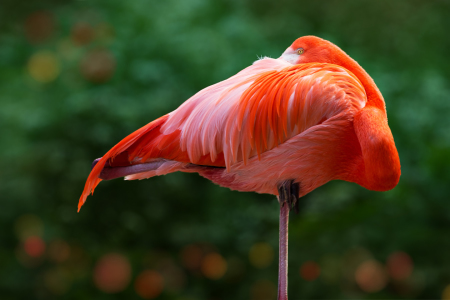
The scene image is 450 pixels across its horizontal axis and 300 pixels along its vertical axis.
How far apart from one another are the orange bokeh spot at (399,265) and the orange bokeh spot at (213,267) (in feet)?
2.53

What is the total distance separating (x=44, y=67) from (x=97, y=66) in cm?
34

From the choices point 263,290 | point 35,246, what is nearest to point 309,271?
point 263,290

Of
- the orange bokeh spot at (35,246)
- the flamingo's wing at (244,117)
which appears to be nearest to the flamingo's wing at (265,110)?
the flamingo's wing at (244,117)

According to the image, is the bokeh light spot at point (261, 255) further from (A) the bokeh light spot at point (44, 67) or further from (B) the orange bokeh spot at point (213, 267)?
(A) the bokeh light spot at point (44, 67)

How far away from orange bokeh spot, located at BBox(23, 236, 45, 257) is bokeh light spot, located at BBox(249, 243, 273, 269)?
101cm

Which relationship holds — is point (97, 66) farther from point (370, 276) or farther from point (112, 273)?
point (370, 276)

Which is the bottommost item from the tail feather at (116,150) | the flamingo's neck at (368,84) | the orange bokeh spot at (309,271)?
the orange bokeh spot at (309,271)

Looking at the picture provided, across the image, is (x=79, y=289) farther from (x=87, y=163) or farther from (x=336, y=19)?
(x=336, y=19)

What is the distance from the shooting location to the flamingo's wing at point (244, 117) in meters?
0.79

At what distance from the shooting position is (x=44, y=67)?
7.88 feet

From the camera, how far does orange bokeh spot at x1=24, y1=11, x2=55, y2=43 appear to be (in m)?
2.55

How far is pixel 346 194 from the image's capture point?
2121mm

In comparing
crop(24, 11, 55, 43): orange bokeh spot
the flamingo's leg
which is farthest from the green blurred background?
the flamingo's leg

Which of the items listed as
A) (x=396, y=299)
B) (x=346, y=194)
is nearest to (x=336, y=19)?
(x=346, y=194)
